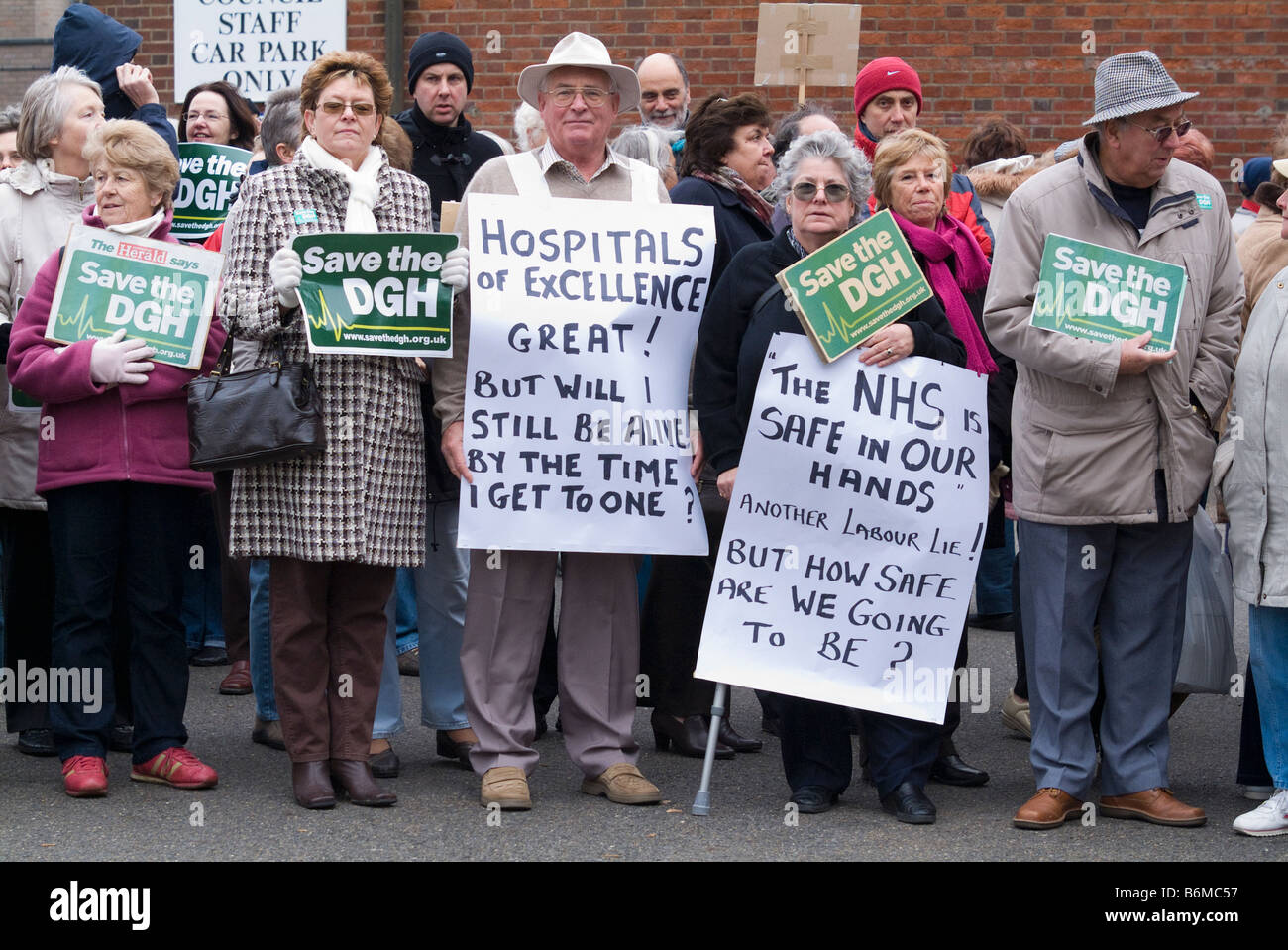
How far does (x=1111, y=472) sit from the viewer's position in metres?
5.05

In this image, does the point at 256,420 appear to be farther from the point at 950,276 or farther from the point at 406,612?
the point at 406,612

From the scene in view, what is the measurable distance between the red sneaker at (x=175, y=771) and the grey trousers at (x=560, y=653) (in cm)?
82

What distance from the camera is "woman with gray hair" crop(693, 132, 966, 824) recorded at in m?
5.18

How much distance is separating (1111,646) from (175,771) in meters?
2.87

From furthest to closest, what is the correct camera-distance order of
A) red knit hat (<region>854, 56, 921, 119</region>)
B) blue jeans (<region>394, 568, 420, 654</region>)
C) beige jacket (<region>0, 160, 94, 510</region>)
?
blue jeans (<region>394, 568, 420, 654</region>) < red knit hat (<region>854, 56, 921, 119</region>) < beige jacket (<region>0, 160, 94, 510</region>)

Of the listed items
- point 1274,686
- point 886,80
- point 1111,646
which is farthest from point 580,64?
point 1274,686

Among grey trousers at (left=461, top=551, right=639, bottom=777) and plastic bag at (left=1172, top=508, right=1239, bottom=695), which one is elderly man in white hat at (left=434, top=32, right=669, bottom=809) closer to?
grey trousers at (left=461, top=551, right=639, bottom=777)

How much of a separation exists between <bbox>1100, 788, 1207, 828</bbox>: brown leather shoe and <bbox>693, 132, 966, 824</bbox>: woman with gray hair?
21.3 inches

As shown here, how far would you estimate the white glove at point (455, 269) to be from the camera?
5.14 metres

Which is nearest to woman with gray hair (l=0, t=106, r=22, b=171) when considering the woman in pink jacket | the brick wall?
the woman in pink jacket

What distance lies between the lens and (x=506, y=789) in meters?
5.22

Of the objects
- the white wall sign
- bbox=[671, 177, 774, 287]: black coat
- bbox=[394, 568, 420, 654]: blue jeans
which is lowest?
bbox=[394, 568, 420, 654]: blue jeans

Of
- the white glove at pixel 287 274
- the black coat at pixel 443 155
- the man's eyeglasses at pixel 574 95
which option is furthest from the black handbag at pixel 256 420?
the black coat at pixel 443 155

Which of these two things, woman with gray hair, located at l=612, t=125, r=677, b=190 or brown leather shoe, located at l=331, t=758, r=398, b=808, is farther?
woman with gray hair, located at l=612, t=125, r=677, b=190
